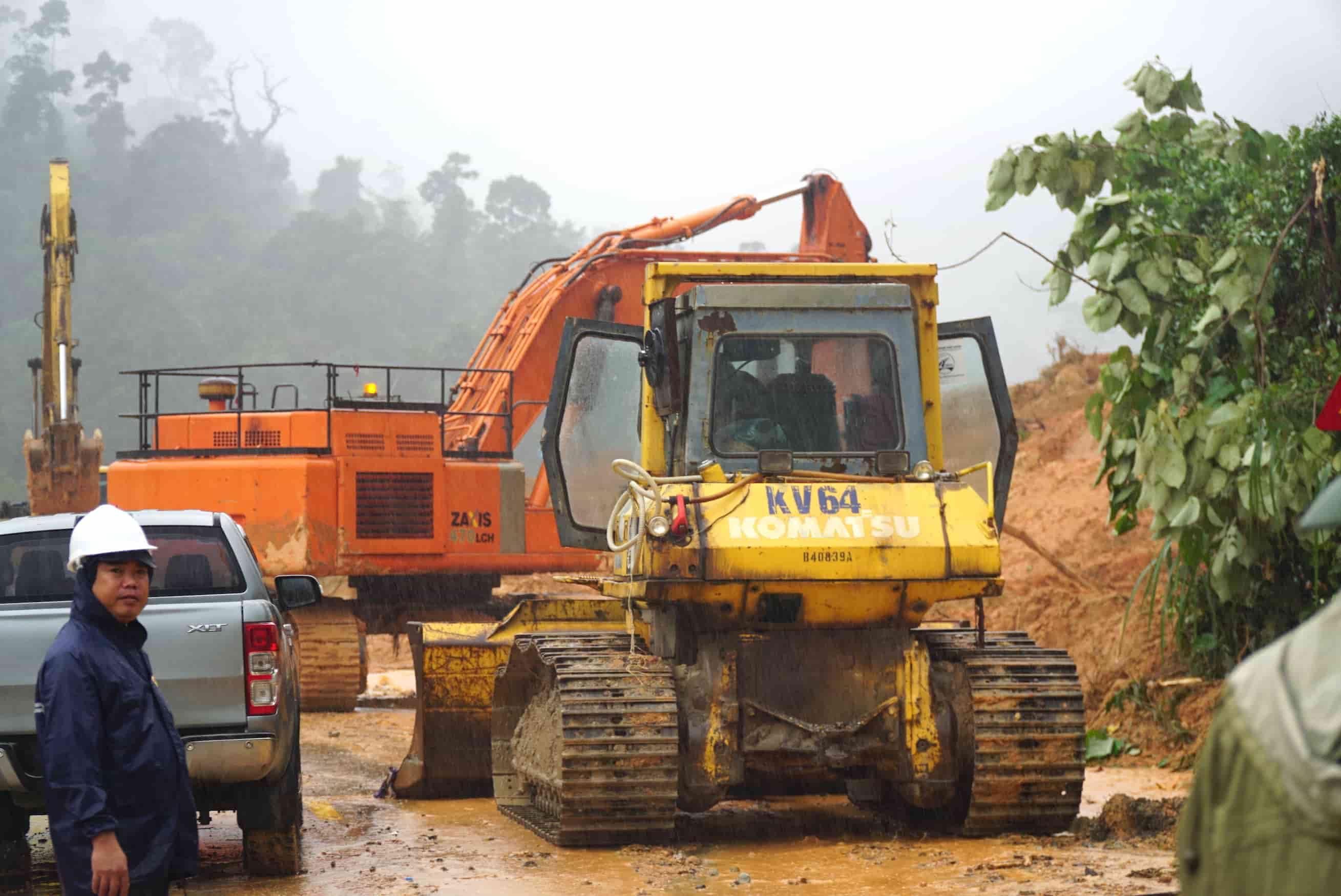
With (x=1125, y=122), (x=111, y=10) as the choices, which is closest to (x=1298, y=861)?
(x=1125, y=122)

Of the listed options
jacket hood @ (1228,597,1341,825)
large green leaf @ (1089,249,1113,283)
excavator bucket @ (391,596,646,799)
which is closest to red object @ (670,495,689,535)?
excavator bucket @ (391,596,646,799)

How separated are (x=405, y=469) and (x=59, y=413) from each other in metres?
6.05

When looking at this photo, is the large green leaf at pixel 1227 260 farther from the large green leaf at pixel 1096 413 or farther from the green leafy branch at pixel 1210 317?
the large green leaf at pixel 1096 413

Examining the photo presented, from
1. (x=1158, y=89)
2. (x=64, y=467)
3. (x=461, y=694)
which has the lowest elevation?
(x=461, y=694)

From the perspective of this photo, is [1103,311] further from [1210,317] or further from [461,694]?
[461,694]

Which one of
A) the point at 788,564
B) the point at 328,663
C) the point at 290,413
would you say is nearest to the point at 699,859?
the point at 788,564

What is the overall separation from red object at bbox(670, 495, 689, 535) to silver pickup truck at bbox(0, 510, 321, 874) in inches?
75.0

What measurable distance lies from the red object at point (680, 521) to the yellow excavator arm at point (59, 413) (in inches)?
510

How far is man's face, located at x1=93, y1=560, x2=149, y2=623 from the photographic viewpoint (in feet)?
16.3

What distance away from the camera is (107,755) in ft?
16.0

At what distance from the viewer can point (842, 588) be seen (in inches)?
341

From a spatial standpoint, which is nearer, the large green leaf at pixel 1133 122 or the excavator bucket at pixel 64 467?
the large green leaf at pixel 1133 122

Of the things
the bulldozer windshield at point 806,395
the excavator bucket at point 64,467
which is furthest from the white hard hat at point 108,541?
the excavator bucket at point 64,467

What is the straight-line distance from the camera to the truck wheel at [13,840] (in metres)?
7.87
